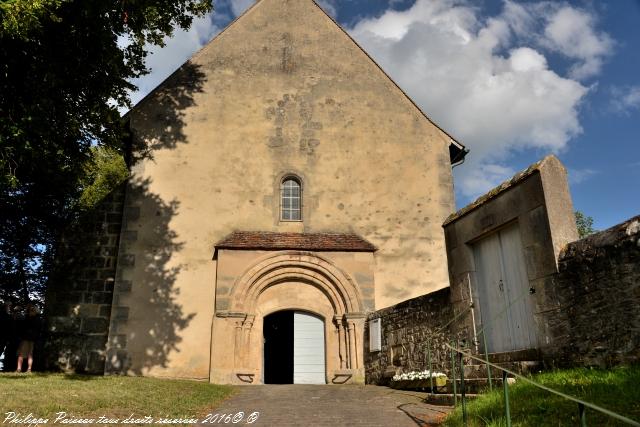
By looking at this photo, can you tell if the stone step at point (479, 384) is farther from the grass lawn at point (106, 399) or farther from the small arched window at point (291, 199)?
the small arched window at point (291, 199)

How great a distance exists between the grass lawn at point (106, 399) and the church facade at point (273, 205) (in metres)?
3.22

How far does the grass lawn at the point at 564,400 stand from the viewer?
15.7 ft

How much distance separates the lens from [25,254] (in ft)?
67.3

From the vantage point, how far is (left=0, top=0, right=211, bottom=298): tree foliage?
9016 mm

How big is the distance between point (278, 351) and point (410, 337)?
1051 cm

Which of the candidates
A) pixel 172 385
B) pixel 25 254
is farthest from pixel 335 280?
pixel 25 254

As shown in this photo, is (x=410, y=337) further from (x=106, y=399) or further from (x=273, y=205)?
(x=106, y=399)

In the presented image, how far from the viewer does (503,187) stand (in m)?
7.80

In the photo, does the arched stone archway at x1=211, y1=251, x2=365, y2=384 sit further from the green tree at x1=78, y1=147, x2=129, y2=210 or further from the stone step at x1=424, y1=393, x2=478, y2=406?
the green tree at x1=78, y1=147, x2=129, y2=210

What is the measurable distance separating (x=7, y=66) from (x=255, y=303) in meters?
7.44

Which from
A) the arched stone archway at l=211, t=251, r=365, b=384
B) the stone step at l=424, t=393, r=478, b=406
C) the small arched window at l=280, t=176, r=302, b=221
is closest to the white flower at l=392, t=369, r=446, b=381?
the stone step at l=424, t=393, r=478, b=406

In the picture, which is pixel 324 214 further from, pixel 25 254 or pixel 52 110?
pixel 25 254

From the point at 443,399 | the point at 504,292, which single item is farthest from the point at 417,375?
the point at 504,292

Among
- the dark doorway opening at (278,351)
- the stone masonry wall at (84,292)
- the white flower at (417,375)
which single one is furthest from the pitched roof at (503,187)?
the dark doorway opening at (278,351)
